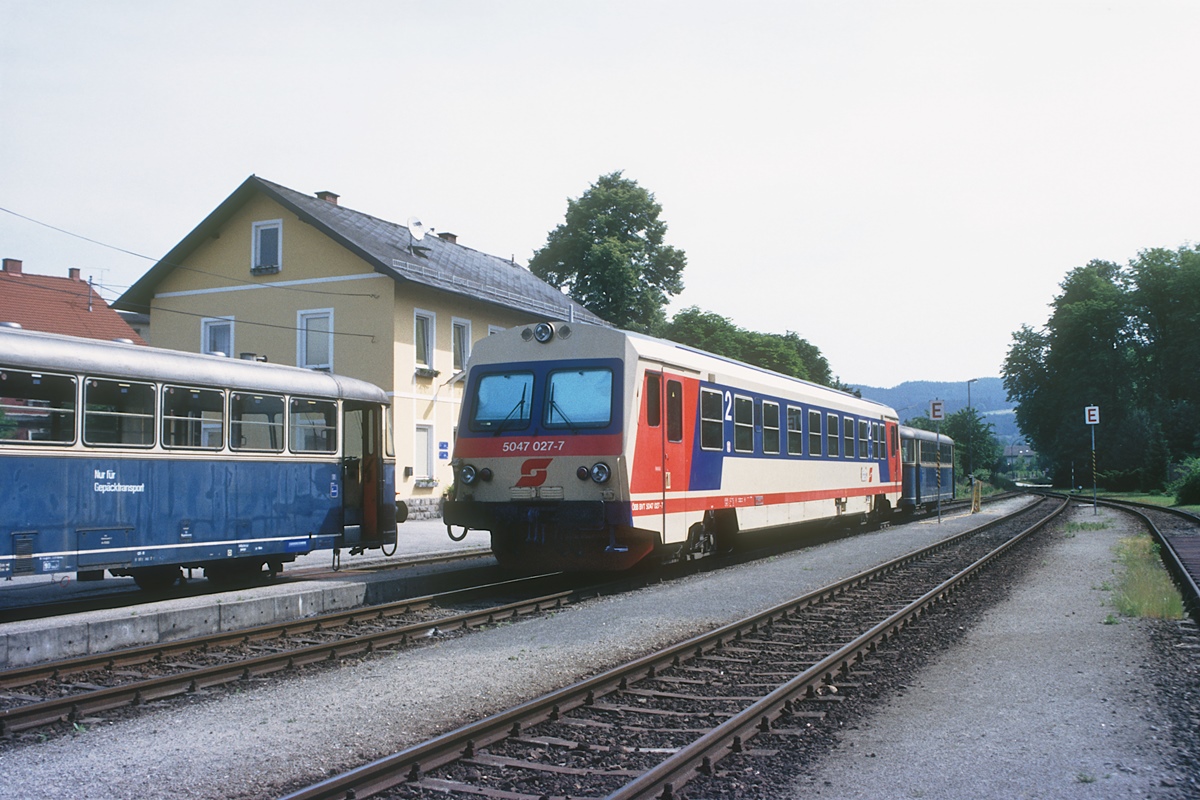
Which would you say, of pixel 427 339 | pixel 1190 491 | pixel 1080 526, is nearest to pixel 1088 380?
pixel 1190 491

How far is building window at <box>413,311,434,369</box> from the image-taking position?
27891 millimetres

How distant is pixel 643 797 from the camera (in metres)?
4.81

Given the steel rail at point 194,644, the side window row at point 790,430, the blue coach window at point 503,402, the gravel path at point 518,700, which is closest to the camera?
the gravel path at point 518,700

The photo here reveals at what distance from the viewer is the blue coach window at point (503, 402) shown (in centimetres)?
1270

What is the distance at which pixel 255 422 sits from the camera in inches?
487

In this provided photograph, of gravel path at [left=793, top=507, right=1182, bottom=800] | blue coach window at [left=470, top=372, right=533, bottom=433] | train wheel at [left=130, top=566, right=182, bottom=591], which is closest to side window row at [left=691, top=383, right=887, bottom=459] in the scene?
blue coach window at [left=470, top=372, right=533, bottom=433]

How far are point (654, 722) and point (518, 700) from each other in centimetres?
101

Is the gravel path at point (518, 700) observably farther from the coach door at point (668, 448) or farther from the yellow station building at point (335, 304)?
the yellow station building at point (335, 304)

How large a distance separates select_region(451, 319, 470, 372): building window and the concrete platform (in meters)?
14.5

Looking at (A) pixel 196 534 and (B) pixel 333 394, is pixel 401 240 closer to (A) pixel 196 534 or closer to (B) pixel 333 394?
(B) pixel 333 394

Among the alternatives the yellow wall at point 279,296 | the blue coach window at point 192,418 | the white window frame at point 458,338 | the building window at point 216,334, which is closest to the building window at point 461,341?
the white window frame at point 458,338

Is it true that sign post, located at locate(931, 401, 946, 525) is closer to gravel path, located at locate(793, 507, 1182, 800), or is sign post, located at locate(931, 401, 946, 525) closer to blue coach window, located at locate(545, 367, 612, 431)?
blue coach window, located at locate(545, 367, 612, 431)

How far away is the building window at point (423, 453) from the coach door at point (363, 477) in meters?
13.0

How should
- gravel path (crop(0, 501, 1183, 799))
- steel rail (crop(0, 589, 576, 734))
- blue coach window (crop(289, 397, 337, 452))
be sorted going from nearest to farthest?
1. gravel path (crop(0, 501, 1183, 799))
2. steel rail (crop(0, 589, 576, 734))
3. blue coach window (crop(289, 397, 337, 452))
